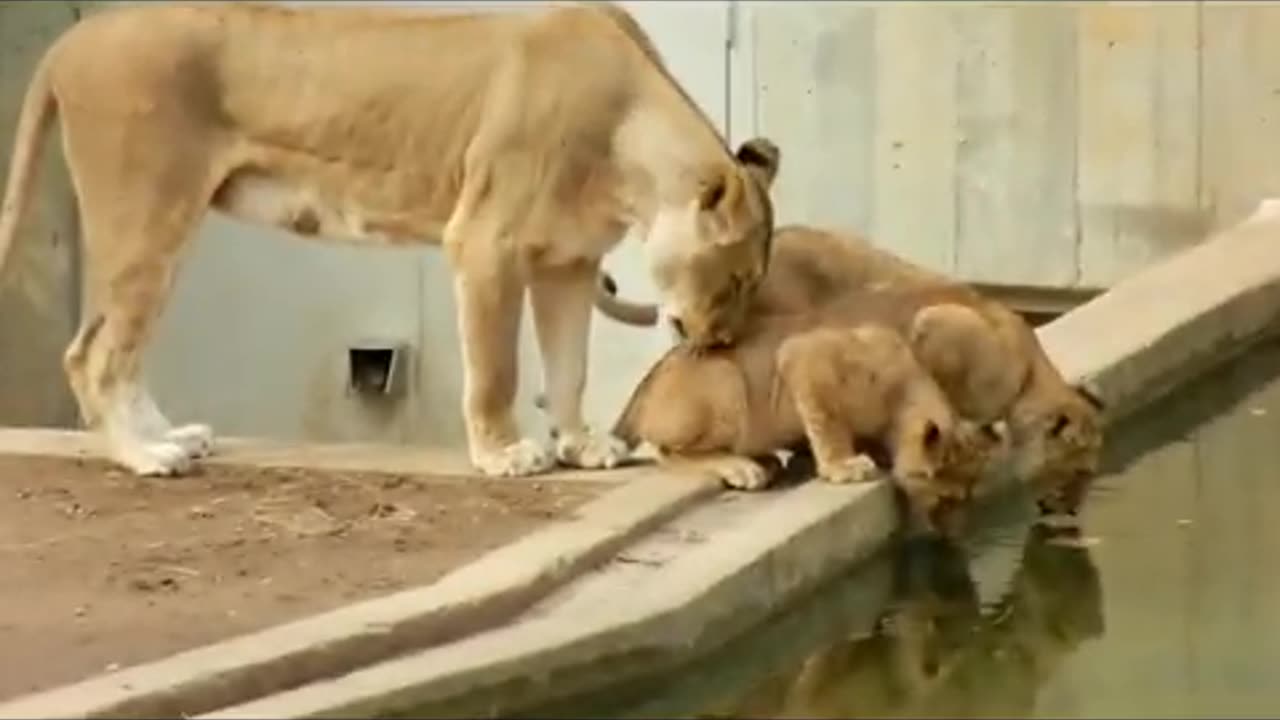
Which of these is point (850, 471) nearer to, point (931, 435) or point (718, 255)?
point (931, 435)

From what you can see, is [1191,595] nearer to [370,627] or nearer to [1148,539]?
[1148,539]

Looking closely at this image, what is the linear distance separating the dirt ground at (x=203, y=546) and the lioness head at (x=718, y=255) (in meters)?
0.32

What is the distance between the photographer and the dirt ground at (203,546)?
3152 millimetres

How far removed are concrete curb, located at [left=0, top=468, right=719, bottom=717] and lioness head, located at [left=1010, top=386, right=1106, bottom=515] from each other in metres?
0.62

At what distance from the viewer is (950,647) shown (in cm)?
311

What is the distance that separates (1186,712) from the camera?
2711mm

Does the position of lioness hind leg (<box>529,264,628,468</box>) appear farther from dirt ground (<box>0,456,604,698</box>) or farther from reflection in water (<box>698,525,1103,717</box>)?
reflection in water (<box>698,525,1103,717</box>)

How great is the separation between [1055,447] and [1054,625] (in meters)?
0.70

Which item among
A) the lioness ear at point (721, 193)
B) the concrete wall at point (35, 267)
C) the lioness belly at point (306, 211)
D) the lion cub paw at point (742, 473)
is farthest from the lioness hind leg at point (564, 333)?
the concrete wall at point (35, 267)

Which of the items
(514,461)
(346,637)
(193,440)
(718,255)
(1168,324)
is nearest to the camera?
(346,637)

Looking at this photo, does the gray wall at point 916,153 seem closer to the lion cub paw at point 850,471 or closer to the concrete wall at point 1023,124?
the concrete wall at point 1023,124

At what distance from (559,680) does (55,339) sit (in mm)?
4606

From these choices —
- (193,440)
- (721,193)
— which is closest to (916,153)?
(721,193)

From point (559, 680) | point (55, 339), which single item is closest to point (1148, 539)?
point (559, 680)
